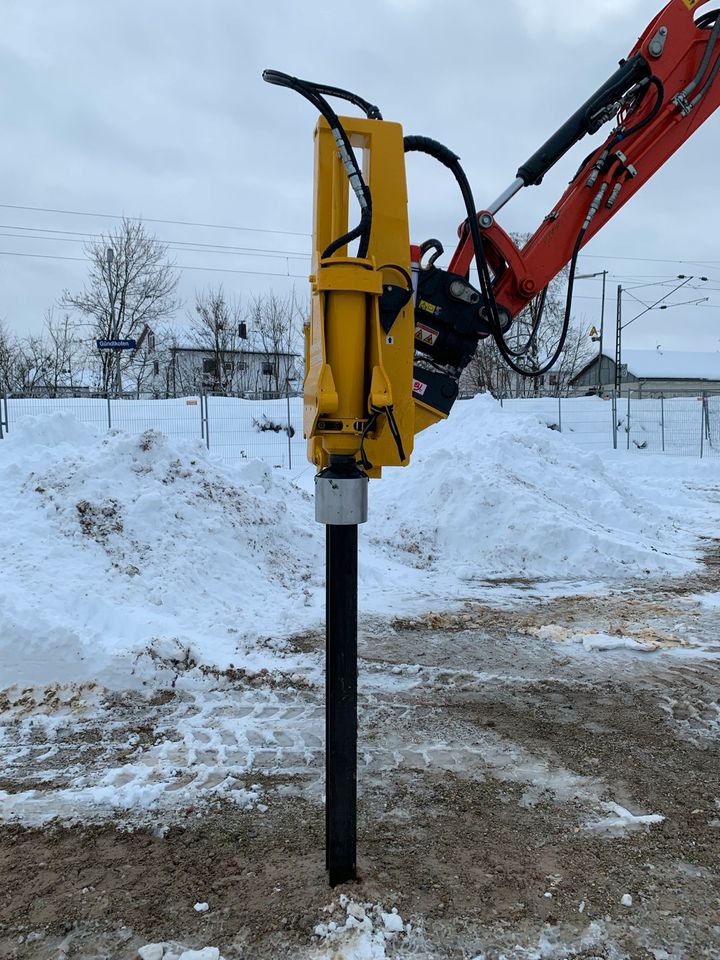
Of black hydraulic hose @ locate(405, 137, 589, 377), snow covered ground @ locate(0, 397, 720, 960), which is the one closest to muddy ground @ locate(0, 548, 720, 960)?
snow covered ground @ locate(0, 397, 720, 960)

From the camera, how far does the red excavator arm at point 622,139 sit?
4129mm

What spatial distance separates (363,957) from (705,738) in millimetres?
2850

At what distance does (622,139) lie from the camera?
4270 millimetres

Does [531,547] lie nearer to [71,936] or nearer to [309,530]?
[309,530]

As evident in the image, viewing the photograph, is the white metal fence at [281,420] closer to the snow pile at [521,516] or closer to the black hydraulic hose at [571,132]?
the snow pile at [521,516]

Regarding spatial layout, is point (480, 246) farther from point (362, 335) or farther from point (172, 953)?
point (172, 953)

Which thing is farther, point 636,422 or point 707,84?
point 636,422

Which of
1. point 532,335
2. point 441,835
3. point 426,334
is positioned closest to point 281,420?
point 532,335

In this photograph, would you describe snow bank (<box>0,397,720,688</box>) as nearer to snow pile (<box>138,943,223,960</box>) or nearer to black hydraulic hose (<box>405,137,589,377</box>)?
snow pile (<box>138,943,223,960</box>)

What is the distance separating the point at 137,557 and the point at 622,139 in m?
5.25

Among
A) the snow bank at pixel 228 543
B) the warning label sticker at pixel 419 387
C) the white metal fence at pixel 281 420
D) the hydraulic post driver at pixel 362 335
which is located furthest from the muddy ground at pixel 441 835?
the white metal fence at pixel 281 420

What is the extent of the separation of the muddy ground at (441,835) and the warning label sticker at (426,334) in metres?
2.40

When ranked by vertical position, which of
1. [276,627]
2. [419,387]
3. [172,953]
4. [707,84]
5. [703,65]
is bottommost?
[172,953]

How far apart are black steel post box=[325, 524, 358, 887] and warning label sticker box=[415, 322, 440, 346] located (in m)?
1.42
